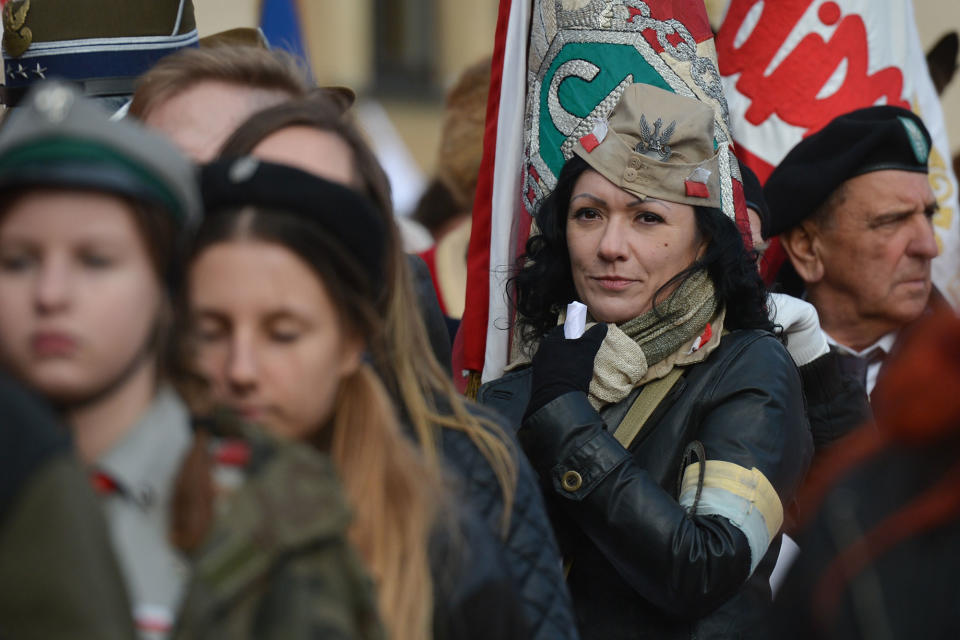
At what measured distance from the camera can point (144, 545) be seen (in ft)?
5.13

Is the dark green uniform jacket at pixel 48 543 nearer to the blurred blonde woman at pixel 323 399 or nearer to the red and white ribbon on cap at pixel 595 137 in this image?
the blurred blonde woman at pixel 323 399

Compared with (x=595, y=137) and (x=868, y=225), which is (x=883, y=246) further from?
(x=595, y=137)

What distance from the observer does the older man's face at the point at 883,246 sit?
167 inches

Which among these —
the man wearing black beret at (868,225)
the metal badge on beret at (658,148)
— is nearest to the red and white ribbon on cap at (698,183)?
the metal badge on beret at (658,148)

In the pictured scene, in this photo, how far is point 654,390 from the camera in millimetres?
3127

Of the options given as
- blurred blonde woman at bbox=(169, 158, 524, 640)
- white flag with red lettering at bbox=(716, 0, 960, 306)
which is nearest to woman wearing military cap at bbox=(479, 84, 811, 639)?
blurred blonde woman at bbox=(169, 158, 524, 640)

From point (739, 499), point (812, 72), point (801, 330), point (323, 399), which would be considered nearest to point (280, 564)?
point (323, 399)

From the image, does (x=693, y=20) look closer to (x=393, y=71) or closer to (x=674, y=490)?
(x=674, y=490)

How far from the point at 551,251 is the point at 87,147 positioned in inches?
78.1

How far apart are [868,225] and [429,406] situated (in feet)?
7.89

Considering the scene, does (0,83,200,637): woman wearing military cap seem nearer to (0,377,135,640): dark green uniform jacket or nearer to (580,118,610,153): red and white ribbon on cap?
(0,377,135,640): dark green uniform jacket

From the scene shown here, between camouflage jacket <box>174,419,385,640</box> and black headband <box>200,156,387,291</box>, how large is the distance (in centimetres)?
36

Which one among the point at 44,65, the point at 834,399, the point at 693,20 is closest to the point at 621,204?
the point at 693,20

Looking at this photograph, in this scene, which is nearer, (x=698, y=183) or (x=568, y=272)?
(x=698, y=183)
